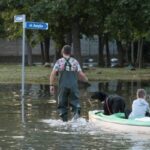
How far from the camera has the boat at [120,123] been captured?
1286cm

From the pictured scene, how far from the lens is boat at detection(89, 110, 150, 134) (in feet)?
42.2

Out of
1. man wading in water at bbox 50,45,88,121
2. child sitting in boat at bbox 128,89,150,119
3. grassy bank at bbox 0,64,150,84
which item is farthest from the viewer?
grassy bank at bbox 0,64,150,84

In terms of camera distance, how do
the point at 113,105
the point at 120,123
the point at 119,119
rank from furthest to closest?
1. the point at 113,105
2. the point at 119,119
3. the point at 120,123

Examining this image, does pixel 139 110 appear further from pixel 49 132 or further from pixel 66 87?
pixel 66 87

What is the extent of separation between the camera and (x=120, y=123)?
1340 cm

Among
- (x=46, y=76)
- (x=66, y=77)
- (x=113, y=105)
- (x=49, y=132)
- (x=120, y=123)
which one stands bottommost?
(x=46, y=76)

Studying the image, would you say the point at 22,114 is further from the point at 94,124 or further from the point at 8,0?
the point at 8,0

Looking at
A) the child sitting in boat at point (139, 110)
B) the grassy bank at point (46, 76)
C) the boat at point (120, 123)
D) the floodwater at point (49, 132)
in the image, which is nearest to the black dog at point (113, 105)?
the boat at point (120, 123)

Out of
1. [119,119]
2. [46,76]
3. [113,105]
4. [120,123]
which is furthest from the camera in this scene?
[46,76]

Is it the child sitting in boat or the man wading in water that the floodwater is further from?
the child sitting in boat

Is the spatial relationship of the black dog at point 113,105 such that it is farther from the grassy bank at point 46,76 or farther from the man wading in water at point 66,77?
the grassy bank at point 46,76

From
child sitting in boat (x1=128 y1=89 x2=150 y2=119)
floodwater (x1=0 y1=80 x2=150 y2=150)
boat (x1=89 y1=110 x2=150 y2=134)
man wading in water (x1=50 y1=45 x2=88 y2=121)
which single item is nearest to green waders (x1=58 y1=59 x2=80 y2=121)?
man wading in water (x1=50 y1=45 x2=88 y2=121)

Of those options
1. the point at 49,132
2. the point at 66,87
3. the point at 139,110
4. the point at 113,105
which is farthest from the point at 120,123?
the point at 66,87

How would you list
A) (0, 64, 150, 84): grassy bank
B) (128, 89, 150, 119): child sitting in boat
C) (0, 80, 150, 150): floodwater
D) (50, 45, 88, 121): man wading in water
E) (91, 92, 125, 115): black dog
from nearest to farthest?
(0, 80, 150, 150): floodwater → (128, 89, 150, 119): child sitting in boat → (91, 92, 125, 115): black dog → (50, 45, 88, 121): man wading in water → (0, 64, 150, 84): grassy bank
